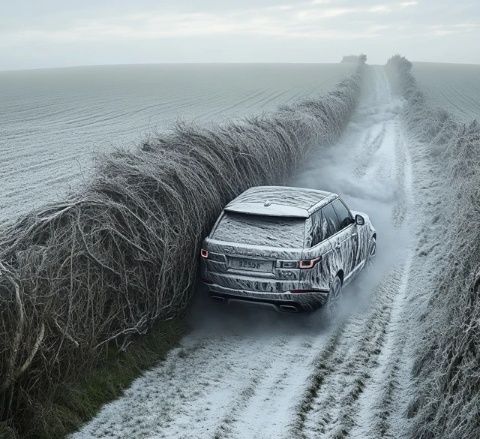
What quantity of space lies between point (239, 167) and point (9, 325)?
293 inches

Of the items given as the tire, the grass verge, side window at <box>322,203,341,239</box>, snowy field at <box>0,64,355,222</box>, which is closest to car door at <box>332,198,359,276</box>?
side window at <box>322,203,341,239</box>

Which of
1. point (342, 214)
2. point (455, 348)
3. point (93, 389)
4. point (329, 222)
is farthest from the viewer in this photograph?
point (342, 214)

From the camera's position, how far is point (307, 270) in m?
8.39

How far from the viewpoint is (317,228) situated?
890 cm

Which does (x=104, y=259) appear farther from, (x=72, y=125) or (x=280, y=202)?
(x=72, y=125)

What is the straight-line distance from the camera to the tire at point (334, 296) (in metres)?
8.92

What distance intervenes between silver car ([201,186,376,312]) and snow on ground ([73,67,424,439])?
1.68 feet

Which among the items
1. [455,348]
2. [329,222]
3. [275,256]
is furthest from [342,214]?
[455,348]

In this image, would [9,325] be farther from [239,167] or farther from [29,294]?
[239,167]

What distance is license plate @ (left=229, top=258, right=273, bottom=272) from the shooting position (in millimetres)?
8383

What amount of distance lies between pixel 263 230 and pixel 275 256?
1.50ft

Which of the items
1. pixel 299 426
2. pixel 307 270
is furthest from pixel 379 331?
pixel 299 426

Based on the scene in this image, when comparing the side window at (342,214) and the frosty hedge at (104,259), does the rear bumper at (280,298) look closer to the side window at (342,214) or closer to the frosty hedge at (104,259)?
the frosty hedge at (104,259)

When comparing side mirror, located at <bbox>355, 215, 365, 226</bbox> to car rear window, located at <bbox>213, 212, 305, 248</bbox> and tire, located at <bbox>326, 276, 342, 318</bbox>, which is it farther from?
car rear window, located at <bbox>213, 212, 305, 248</bbox>
